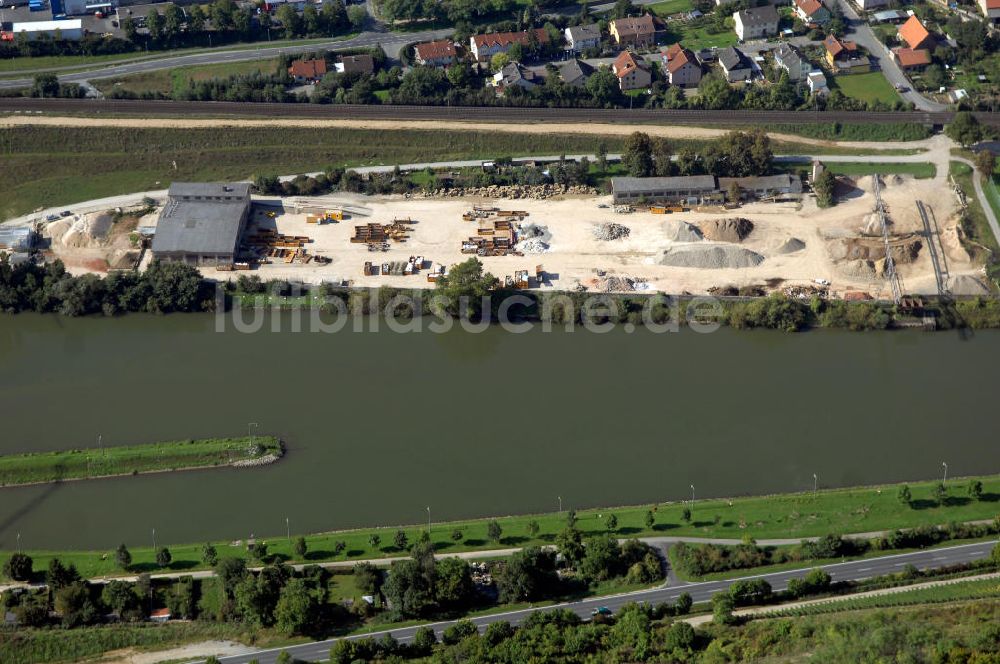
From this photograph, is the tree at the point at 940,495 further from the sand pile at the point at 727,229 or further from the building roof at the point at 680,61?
the building roof at the point at 680,61

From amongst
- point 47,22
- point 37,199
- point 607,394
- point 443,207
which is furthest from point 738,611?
point 47,22

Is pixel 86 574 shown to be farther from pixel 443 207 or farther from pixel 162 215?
pixel 443 207

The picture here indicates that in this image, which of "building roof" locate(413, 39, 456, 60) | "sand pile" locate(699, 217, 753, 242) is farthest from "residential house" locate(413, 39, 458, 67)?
"sand pile" locate(699, 217, 753, 242)

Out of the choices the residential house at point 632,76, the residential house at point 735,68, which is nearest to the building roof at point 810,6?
the residential house at point 735,68

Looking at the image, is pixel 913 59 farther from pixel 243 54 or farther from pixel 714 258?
pixel 243 54

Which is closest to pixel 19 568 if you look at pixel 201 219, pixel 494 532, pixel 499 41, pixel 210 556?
pixel 210 556
